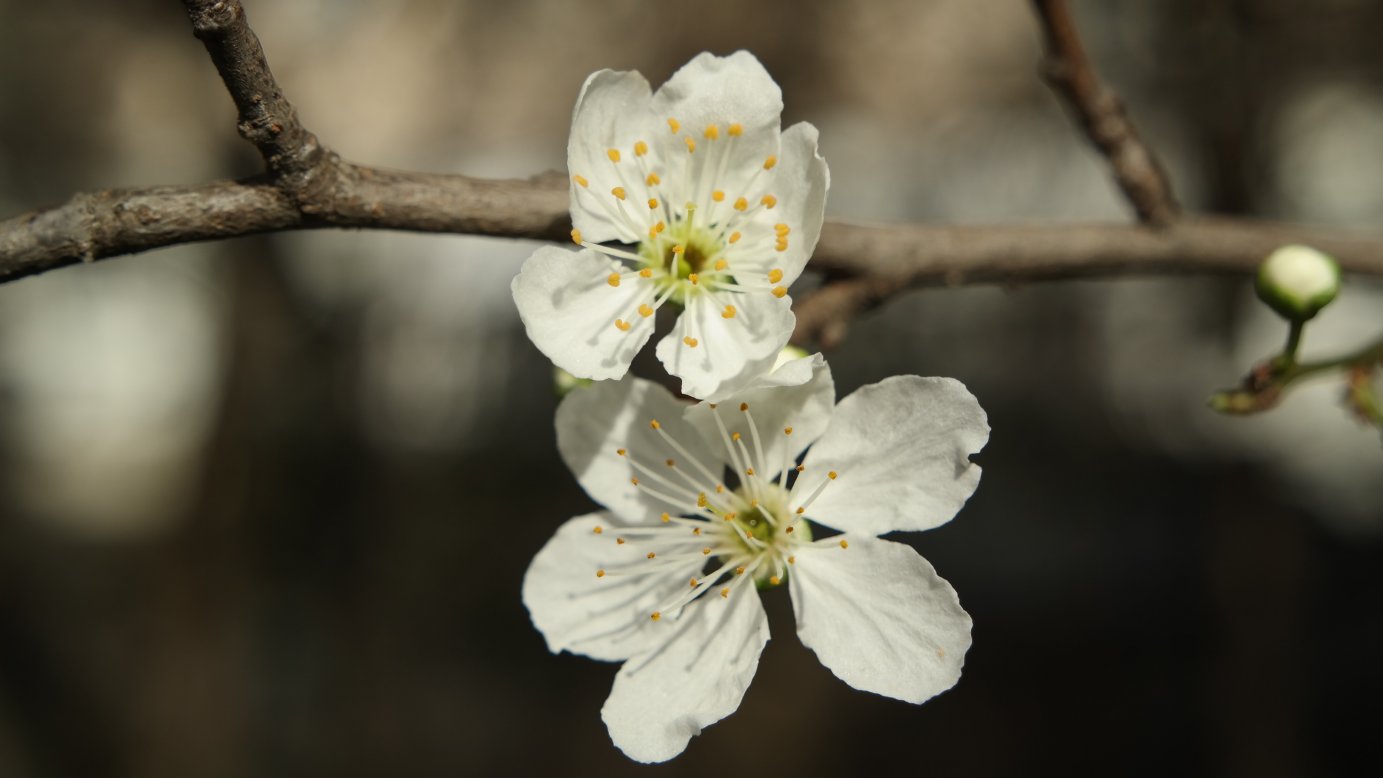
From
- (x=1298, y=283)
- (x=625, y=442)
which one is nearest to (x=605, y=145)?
(x=625, y=442)

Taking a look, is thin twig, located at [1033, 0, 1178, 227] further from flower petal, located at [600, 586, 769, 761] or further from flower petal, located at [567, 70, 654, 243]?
flower petal, located at [600, 586, 769, 761]

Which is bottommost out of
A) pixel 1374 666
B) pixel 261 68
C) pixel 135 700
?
pixel 261 68

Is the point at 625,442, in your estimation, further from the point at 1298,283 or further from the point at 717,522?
the point at 1298,283

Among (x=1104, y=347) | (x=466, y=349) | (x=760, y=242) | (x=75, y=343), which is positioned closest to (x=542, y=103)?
(x=466, y=349)

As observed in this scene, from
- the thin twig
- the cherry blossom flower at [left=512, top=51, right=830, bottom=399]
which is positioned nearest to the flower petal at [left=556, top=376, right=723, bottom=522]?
the cherry blossom flower at [left=512, top=51, right=830, bottom=399]

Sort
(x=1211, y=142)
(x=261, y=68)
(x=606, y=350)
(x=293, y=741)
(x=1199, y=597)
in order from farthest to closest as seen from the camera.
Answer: (x=293, y=741)
(x=1199, y=597)
(x=1211, y=142)
(x=606, y=350)
(x=261, y=68)

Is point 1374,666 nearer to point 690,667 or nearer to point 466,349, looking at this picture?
point 690,667

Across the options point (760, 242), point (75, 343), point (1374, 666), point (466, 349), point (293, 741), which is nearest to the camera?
point (760, 242)

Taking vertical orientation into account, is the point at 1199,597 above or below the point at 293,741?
above
